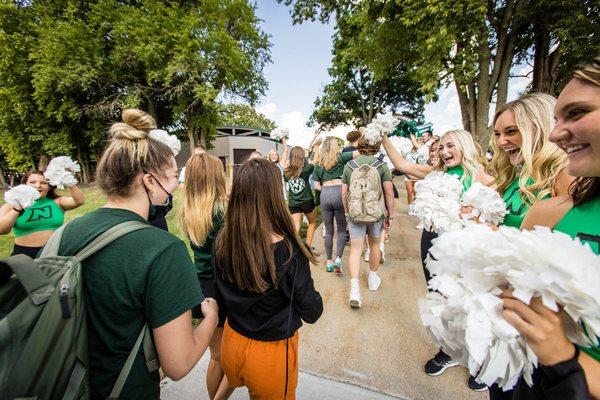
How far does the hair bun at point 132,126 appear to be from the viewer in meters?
1.32

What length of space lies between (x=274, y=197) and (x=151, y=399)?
1.18 metres

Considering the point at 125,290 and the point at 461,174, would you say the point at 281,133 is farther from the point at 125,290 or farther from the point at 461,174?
the point at 125,290

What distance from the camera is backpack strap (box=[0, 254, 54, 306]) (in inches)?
33.5

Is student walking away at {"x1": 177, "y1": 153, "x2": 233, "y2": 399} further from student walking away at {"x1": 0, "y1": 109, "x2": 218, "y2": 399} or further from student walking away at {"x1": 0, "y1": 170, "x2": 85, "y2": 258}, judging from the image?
Answer: student walking away at {"x1": 0, "y1": 170, "x2": 85, "y2": 258}

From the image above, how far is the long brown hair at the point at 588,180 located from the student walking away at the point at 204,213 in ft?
7.32

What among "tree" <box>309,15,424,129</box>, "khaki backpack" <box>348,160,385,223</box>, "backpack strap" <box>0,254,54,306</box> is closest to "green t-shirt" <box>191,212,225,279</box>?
"backpack strap" <box>0,254,54,306</box>

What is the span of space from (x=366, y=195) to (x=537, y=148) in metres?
1.88

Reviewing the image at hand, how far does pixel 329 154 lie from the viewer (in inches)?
174

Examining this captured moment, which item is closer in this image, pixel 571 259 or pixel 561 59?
pixel 571 259

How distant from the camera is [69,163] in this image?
337 centimetres

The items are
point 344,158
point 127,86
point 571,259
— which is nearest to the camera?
point 571,259

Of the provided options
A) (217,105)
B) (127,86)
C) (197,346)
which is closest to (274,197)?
(197,346)

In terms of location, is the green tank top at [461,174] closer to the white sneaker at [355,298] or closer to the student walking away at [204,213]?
the white sneaker at [355,298]

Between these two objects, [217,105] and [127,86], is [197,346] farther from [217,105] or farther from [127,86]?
[127,86]
